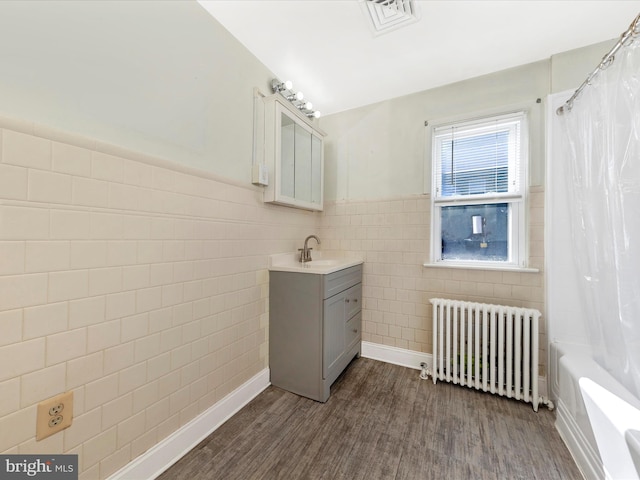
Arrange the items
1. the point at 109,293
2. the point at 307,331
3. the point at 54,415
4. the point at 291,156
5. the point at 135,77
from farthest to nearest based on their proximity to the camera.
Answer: the point at 291,156, the point at 307,331, the point at 135,77, the point at 109,293, the point at 54,415

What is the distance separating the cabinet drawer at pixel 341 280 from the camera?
182 cm

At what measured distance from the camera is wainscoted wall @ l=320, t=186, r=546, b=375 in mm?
1917

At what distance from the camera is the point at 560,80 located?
6.01ft

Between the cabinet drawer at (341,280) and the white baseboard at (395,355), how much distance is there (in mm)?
680

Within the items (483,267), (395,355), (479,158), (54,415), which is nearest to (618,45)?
(479,158)

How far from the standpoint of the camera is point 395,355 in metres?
2.35

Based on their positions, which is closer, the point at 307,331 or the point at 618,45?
the point at 618,45

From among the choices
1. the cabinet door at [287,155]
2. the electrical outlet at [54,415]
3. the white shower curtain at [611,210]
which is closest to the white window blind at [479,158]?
Result: the white shower curtain at [611,210]

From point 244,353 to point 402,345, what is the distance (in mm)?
1440

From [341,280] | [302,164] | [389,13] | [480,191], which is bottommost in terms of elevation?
[341,280]

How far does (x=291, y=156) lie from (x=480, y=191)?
5.39 feet

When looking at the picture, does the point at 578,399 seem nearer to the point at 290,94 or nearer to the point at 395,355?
the point at 395,355

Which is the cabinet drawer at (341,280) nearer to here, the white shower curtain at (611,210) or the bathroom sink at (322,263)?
the bathroom sink at (322,263)

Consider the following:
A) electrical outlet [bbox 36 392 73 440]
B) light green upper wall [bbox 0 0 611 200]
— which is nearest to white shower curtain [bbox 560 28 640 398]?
light green upper wall [bbox 0 0 611 200]
